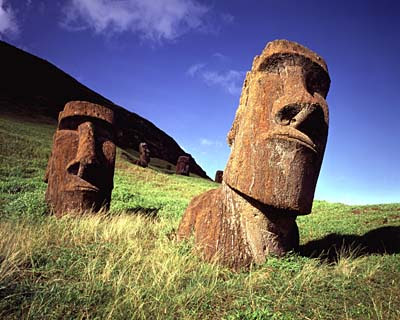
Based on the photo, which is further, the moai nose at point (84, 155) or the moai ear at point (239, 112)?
the moai nose at point (84, 155)

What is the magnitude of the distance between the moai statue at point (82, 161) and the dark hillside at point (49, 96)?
2884cm

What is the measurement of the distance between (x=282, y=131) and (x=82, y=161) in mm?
4290

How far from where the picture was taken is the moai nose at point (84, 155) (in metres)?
6.93

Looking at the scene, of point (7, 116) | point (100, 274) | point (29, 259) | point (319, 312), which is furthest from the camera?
point (7, 116)

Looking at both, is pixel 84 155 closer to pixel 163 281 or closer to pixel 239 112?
pixel 239 112

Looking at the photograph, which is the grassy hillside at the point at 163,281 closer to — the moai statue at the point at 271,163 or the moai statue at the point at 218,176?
the moai statue at the point at 271,163

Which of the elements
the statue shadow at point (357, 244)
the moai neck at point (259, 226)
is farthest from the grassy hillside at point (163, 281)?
the moai neck at point (259, 226)

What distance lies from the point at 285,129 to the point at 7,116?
31251 mm

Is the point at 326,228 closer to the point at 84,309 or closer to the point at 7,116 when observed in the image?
the point at 84,309

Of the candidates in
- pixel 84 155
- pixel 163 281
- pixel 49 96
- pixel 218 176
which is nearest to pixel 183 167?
pixel 218 176

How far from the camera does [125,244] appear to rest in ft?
15.7

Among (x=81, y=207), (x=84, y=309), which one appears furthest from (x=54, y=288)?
(x=81, y=207)

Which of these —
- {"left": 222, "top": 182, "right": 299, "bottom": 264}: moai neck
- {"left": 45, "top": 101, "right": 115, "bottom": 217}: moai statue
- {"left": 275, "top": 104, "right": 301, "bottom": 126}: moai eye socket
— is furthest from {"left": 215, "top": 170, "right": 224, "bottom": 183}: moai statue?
{"left": 275, "top": 104, "right": 301, "bottom": 126}: moai eye socket

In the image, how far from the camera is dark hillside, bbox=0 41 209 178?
38191mm
